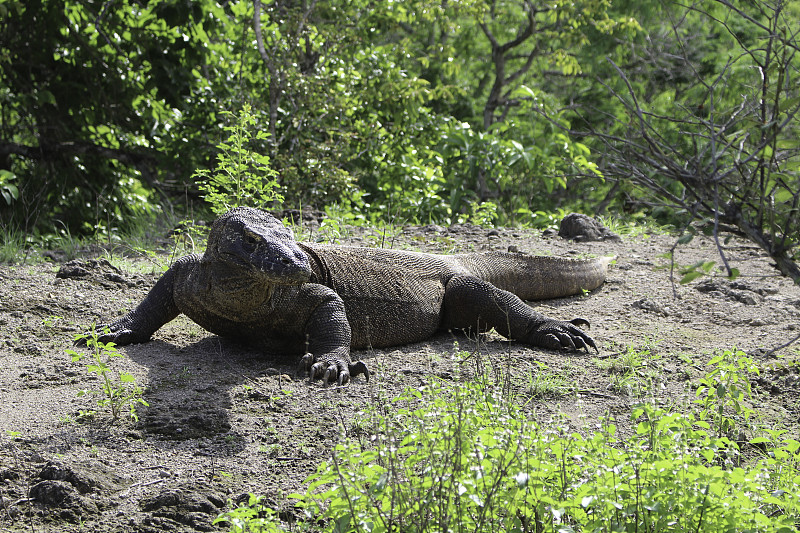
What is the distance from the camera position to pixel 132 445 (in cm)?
333

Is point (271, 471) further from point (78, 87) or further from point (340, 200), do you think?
point (78, 87)

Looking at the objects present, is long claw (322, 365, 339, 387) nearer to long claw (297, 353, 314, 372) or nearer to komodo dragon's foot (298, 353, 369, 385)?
komodo dragon's foot (298, 353, 369, 385)

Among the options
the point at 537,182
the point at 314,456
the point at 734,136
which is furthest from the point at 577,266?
the point at 537,182

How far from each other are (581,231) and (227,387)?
17.1 ft

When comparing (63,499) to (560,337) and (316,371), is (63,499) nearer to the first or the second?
(316,371)

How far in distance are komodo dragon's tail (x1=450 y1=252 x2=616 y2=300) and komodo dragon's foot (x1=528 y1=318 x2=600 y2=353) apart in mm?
864

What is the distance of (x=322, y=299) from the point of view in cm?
467

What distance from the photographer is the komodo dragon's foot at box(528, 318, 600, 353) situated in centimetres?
504

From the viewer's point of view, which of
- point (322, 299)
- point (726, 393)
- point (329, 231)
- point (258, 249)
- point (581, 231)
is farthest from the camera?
point (581, 231)

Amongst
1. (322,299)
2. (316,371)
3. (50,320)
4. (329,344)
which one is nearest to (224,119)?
(50,320)

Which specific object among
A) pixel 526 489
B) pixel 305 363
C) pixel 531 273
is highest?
pixel 526 489

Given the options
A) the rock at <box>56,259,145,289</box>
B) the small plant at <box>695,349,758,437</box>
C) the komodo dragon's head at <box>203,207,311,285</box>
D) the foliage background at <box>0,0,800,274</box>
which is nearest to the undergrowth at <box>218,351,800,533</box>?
the small plant at <box>695,349,758,437</box>

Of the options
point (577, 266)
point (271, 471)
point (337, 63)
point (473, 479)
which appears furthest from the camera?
point (337, 63)

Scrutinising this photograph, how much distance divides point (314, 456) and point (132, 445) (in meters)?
0.72
